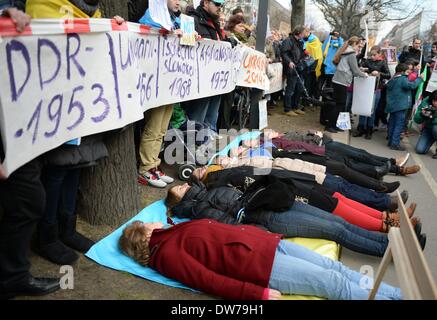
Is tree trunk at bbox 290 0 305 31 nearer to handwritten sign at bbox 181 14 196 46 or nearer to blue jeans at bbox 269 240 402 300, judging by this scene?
handwritten sign at bbox 181 14 196 46

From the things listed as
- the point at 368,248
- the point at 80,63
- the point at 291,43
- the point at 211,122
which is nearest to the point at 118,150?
the point at 80,63

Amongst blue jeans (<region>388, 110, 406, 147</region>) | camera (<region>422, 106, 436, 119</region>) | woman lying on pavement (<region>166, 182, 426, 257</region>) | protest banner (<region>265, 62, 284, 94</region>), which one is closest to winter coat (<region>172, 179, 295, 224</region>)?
woman lying on pavement (<region>166, 182, 426, 257</region>)

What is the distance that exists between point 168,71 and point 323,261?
2.51 m

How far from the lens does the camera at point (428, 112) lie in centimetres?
756

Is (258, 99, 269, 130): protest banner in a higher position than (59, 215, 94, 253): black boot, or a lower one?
higher

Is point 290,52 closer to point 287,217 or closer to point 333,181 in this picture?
point 333,181

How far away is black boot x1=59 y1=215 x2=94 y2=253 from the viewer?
124 inches

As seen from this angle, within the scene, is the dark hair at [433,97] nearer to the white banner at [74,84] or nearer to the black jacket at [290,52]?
the black jacket at [290,52]

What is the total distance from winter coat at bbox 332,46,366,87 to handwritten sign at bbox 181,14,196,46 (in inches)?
186

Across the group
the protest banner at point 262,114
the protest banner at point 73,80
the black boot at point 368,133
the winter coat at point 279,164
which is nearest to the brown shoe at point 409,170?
the winter coat at point 279,164

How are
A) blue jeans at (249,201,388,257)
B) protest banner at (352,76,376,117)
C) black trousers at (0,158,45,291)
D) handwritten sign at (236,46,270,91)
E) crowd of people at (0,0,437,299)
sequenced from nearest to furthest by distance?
black trousers at (0,158,45,291)
crowd of people at (0,0,437,299)
blue jeans at (249,201,388,257)
handwritten sign at (236,46,270,91)
protest banner at (352,76,376,117)

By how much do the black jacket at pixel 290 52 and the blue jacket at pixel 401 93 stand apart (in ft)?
8.55

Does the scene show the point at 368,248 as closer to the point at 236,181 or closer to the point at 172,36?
the point at 236,181

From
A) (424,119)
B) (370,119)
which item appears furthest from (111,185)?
(370,119)
